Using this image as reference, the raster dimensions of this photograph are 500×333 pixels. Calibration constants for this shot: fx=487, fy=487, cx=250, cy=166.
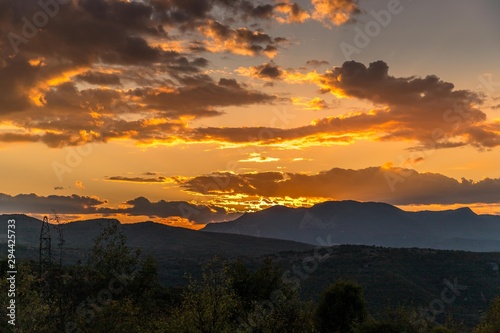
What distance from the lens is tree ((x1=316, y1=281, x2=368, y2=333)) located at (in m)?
86.8

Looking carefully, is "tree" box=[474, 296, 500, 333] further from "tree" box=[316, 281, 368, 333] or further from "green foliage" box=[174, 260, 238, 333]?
"green foliage" box=[174, 260, 238, 333]

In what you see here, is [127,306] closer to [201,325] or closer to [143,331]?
[143,331]

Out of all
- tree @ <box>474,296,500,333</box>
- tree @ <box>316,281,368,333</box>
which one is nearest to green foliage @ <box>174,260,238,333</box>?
tree @ <box>316,281,368,333</box>

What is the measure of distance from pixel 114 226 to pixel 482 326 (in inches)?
2617

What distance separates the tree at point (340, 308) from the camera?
3418 inches

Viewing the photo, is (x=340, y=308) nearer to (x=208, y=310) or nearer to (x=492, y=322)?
(x=492, y=322)

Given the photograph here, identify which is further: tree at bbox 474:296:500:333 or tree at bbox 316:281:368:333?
tree at bbox 316:281:368:333

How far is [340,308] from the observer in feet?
289

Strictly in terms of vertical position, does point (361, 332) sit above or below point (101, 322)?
below

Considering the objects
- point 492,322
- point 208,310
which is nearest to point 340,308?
point 492,322

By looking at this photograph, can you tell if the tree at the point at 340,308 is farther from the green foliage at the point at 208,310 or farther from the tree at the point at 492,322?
the green foliage at the point at 208,310

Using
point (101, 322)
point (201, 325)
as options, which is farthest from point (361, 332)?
point (101, 322)

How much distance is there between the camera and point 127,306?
54.8m

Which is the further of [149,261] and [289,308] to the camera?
[149,261]
